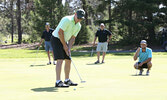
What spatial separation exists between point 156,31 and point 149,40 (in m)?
2.02

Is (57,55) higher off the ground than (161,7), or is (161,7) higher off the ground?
(161,7)

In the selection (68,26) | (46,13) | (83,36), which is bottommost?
(83,36)

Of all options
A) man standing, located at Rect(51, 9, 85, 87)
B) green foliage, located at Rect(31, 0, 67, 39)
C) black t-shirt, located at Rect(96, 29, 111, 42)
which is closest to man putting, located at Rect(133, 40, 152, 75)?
man standing, located at Rect(51, 9, 85, 87)

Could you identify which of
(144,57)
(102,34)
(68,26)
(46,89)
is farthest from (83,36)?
(46,89)

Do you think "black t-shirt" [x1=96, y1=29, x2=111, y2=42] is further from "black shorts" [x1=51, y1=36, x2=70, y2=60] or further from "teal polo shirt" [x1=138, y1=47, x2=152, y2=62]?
"black shorts" [x1=51, y1=36, x2=70, y2=60]

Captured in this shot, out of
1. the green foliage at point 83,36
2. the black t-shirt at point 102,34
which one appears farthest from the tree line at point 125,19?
the black t-shirt at point 102,34

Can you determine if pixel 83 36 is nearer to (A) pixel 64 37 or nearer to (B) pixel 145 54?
(B) pixel 145 54

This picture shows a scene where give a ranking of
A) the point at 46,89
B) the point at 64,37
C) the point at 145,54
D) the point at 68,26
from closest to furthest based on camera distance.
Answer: the point at 46,89
the point at 68,26
the point at 64,37
the point at 145,54

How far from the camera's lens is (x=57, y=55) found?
7359 millimetres

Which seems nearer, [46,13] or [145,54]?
[145,54]

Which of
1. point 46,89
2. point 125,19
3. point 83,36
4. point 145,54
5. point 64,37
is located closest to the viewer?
point 46,89

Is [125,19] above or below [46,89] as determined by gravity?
above

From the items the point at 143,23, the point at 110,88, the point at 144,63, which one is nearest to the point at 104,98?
the point at 110,88

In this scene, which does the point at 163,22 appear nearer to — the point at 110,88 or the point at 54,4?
the point at 54,4
